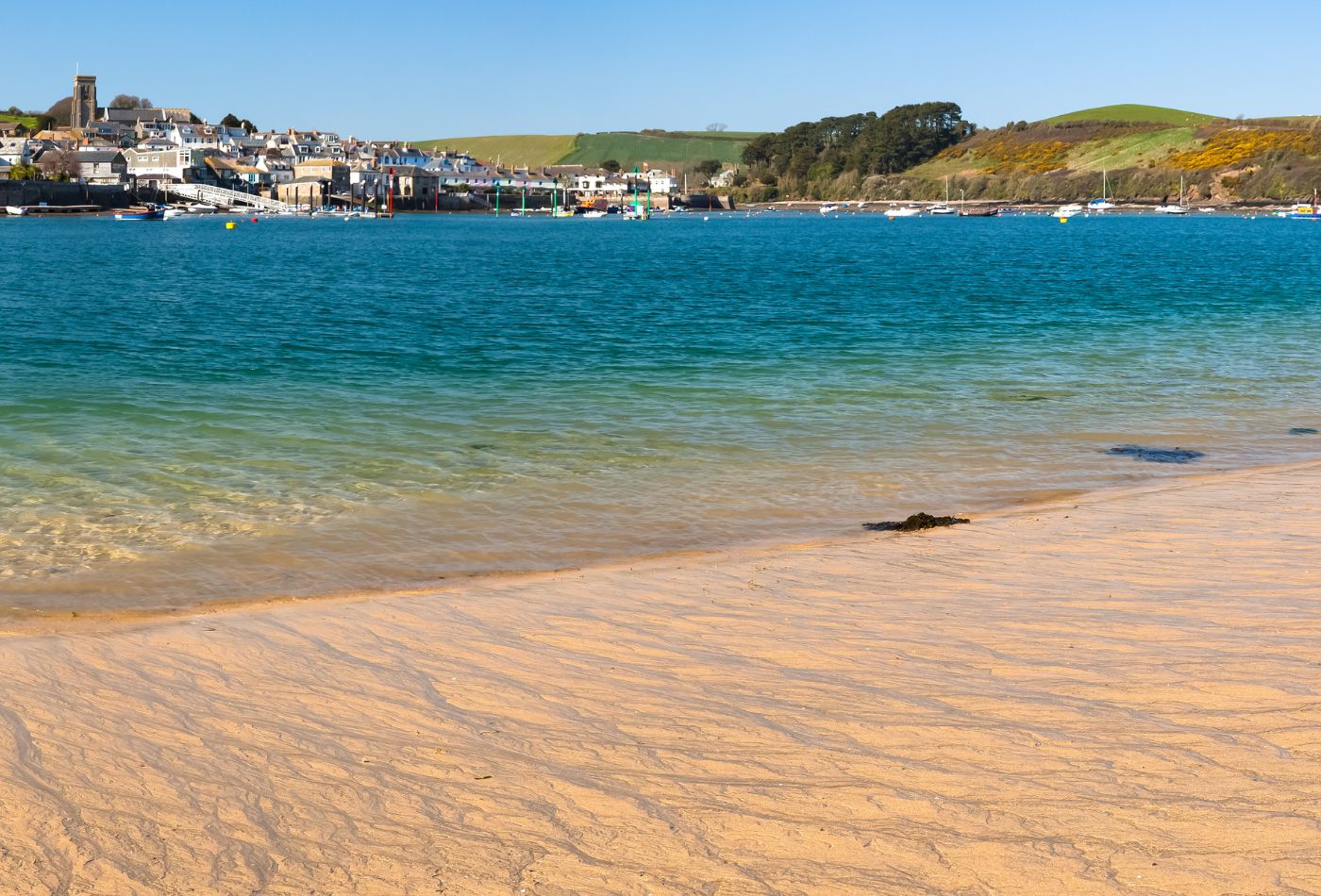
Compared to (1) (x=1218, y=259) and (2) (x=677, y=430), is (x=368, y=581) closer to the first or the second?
(2) (x=677, y=430)

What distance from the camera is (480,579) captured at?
10188 millimetres

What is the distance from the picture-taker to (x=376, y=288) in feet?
167

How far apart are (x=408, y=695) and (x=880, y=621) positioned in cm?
327

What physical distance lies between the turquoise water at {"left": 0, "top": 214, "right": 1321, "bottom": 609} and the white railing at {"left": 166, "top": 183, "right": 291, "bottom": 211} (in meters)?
149

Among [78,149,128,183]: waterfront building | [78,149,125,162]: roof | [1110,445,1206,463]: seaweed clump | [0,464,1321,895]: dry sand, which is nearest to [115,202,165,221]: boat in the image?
[78,149,128,183]: waterfront building

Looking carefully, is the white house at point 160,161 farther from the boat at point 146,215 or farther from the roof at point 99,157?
the boat at point 146,215

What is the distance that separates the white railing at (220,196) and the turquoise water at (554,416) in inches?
5885

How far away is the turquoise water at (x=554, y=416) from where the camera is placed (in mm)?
11586

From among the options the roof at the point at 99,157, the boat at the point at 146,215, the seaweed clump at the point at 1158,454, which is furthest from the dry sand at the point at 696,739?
the roof at the point at 99,157

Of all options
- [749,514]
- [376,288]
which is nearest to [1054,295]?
[376,288]

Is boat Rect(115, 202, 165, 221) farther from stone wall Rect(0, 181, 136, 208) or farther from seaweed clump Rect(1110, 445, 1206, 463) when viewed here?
seaweed clump Rect(1110, 445, 1206, 463)

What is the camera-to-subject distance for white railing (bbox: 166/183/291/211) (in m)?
187

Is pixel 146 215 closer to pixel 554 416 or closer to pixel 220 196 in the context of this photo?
pixel 220 196

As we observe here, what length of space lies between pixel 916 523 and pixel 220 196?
19604 centimetres
